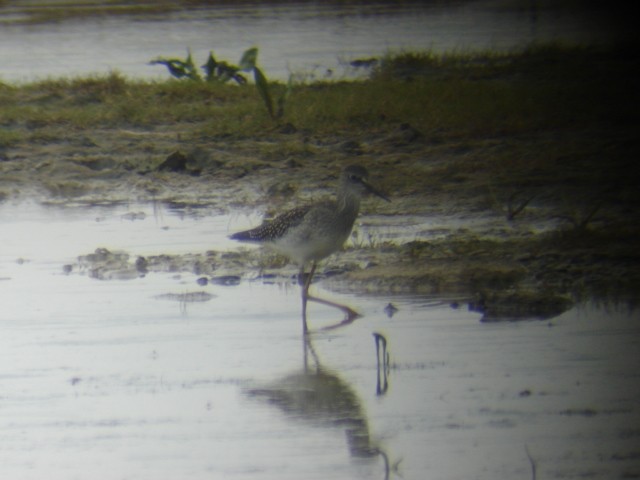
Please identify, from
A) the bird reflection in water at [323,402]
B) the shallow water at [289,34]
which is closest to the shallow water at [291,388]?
the bird reflection in water at [323,402]

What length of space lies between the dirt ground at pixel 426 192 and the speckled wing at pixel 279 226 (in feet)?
1.28

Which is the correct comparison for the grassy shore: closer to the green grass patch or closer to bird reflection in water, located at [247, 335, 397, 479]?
the green grass patch

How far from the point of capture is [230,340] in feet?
25.3

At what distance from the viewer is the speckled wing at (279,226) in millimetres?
8997

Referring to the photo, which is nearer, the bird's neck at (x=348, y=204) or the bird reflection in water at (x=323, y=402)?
the bird reflection in water at (x=323, y=402)

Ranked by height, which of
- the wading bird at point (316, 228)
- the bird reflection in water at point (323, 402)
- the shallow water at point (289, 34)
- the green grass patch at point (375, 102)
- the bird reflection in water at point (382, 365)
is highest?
the shallow water at point (289, 34)

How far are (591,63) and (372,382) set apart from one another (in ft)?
39.6

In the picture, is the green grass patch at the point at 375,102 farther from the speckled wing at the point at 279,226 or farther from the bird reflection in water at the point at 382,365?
the bird reflection in water at the point at 382,365

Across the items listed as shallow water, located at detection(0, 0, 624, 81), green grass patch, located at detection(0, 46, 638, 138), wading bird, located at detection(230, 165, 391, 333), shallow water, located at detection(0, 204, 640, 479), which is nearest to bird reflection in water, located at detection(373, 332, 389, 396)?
shallow water, located at detection(0, 204, 640, 479)

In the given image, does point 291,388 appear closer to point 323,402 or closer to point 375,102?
point 323,402

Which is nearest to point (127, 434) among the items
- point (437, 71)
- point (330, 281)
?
point (330, 281)

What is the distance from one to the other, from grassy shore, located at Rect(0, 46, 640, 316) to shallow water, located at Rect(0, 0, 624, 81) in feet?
11.2

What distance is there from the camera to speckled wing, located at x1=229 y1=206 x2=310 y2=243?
900 centimetres

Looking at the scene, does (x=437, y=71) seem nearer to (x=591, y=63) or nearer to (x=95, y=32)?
(x=591, y=63)
